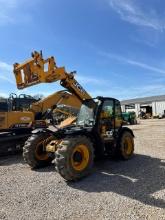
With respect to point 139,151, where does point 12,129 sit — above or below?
above

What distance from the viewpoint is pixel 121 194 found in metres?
6.65

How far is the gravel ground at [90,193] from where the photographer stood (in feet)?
18.4

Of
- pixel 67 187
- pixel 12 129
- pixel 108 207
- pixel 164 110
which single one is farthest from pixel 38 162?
pixel 164 110

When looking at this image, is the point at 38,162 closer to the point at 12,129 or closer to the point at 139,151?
the point at 12,129

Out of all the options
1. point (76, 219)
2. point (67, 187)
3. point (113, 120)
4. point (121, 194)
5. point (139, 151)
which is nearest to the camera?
Answer: point (76, 219)

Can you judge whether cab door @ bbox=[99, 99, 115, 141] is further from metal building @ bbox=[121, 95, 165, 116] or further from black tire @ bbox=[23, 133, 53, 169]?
metal building @ bbox=[121, 95, 165, 116]

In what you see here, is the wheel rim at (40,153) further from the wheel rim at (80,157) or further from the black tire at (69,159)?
the wheel rim at (80,157)

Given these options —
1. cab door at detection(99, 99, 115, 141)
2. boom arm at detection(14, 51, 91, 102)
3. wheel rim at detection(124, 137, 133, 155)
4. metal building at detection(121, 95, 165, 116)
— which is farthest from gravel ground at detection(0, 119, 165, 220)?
metal building at detection(121, 95, 165, 116)

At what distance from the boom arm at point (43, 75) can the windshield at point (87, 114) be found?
132cm

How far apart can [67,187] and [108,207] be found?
184 centimetres

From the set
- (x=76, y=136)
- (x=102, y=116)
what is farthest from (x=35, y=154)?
(x=102, y=116)

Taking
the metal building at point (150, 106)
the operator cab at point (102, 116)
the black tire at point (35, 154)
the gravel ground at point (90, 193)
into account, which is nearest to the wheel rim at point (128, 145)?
the operator cab at point (102, 116)

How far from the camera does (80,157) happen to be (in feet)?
27.0

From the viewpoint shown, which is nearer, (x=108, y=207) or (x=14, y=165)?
(x=108, y=207)
